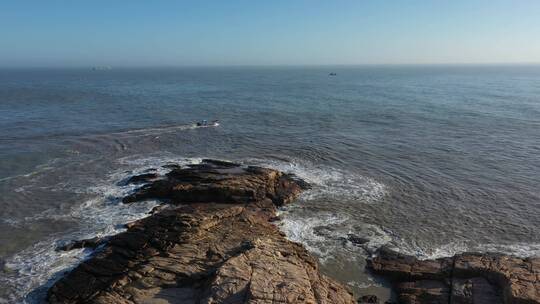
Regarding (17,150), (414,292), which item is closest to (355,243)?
(414,292)

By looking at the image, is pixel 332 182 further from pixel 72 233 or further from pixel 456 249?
pixel 72 233

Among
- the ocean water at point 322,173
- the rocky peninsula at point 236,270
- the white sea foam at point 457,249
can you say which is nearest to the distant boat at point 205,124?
the ocean water at point 322,173

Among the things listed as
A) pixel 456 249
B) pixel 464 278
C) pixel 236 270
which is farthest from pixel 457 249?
pixel 236 270

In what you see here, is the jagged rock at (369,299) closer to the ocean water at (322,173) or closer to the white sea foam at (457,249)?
the ocean water at (322,173)

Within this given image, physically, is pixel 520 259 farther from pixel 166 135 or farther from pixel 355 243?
pixel 166 135

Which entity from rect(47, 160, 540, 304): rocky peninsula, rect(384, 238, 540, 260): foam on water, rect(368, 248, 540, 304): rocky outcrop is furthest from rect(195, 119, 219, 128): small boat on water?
rect(368, 248, 540, 304): rocky outcrop
